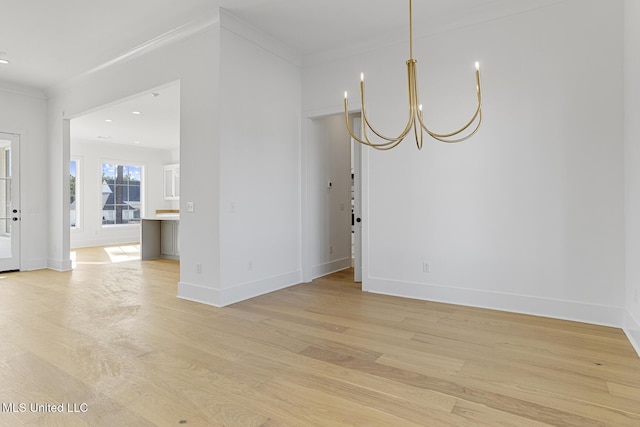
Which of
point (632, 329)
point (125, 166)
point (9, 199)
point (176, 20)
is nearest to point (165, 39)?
point (176, 20)

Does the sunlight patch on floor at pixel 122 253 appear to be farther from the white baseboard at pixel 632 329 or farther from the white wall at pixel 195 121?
the white baseboard at pixel 632 329

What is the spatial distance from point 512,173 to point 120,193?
10030 millimetres

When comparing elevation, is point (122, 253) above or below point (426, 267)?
below

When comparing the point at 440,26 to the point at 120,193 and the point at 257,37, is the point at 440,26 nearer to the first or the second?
the point at 257,37

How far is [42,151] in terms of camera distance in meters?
6.02

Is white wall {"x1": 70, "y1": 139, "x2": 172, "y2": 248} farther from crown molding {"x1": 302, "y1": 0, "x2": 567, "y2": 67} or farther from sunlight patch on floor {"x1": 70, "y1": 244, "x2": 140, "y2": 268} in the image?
crown molding {"x1": 302, "y1": 0, "x2": 567, "y2": 67}

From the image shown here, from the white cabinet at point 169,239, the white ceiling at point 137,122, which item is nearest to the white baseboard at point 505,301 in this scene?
the white ceiling at point 137,122

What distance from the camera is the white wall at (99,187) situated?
9094 millimetres

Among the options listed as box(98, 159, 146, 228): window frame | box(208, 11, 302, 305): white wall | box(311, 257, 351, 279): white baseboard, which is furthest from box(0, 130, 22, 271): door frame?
box(311, 257, 351, 279): white baseboard

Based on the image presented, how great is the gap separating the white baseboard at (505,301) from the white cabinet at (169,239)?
14.0 ft

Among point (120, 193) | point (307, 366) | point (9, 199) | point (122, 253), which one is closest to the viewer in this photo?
point (307, 366)

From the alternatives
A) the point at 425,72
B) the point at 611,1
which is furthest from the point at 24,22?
the point at 611,1

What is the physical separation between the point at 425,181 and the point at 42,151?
627 centimetres

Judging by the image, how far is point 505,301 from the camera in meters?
3.52
